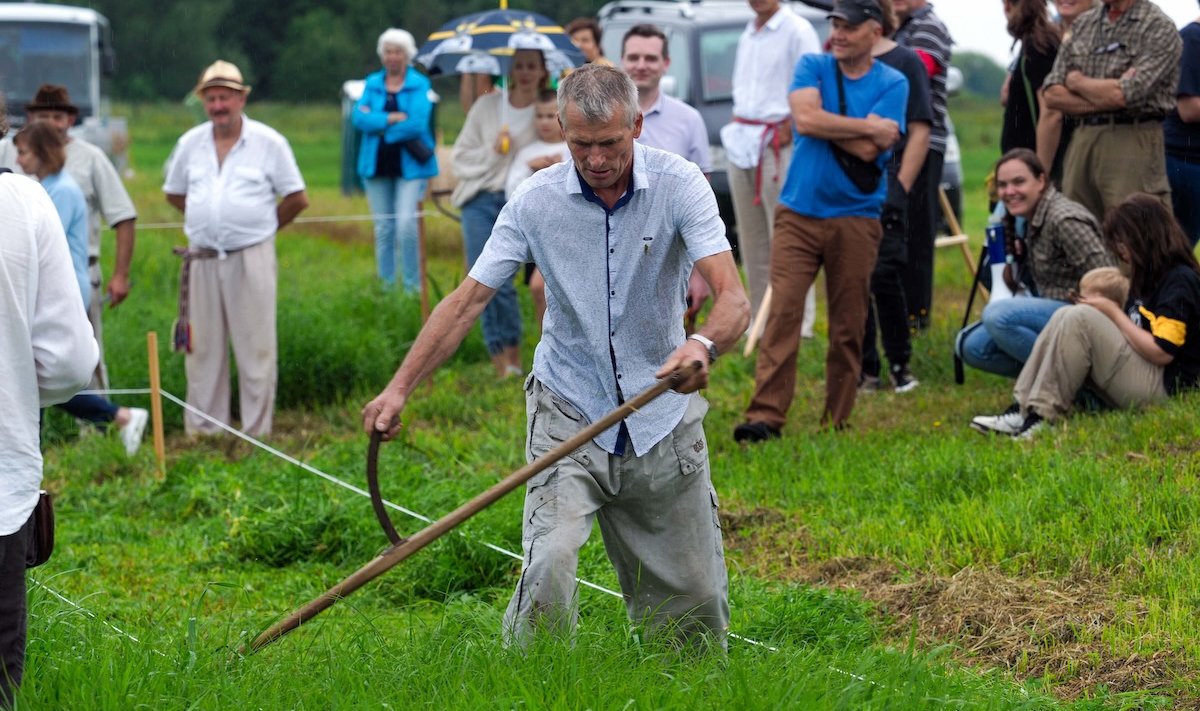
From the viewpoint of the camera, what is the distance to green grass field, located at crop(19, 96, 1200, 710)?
168 inches

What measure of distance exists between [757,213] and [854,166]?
256cm

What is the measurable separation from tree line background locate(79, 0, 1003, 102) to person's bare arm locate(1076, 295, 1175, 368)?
170ft

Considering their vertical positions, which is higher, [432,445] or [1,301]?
[1,301]

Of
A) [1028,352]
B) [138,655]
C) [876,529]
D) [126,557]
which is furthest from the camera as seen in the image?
[1028,352]

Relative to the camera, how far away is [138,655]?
447 cm

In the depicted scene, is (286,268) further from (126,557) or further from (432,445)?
(126,557)

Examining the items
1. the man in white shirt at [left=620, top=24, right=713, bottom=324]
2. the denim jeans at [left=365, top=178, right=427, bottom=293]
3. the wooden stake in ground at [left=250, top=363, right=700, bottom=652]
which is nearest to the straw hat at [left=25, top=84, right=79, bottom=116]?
the denim jeans at [left=365, top=178, right=427, bottom=293]

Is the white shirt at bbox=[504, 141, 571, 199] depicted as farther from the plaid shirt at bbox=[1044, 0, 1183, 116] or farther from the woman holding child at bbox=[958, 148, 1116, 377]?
the plaid shirt at bbox=[1044, 0, 1183, 116]

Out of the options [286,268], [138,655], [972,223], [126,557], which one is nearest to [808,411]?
[126,557]

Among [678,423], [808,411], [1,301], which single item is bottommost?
[808,411]


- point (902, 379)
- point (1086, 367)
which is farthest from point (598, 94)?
point (902, 379)

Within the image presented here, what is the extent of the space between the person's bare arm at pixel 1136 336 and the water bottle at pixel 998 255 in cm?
105

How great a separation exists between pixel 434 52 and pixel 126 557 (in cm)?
484

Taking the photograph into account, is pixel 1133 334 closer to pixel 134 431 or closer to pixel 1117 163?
pixel 1117 163
